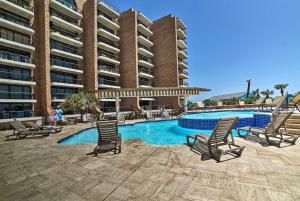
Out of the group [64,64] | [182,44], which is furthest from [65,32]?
[182,44]

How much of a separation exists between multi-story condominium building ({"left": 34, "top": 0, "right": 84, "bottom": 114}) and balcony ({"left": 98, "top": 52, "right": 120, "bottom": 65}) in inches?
132

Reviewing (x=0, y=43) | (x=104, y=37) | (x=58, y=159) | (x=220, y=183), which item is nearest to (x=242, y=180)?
(x=220, y=183)

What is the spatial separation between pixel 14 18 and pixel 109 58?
13.5m

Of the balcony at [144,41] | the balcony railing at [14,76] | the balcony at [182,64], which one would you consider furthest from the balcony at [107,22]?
the balcony at [182,64]

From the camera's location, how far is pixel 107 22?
2961 cm

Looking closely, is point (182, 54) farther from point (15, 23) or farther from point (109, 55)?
point (15, 23)

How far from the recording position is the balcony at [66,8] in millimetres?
22734

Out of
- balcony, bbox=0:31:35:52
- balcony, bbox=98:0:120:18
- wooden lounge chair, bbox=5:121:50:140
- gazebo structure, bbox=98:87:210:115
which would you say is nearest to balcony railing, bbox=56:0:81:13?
balcony, bbox=98:0:120:18

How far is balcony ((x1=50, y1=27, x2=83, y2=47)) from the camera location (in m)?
22.5

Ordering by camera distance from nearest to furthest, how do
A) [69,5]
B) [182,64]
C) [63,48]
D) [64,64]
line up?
[64,64] < [63,48] < [69,5] < [182,64]

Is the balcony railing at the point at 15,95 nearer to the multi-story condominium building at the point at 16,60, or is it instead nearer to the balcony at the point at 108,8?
the multi-story condominium building at the point at 16,60

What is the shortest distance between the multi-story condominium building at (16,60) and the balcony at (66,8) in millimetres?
3128

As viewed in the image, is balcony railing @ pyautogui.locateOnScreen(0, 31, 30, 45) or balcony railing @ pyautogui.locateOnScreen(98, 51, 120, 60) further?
balcony railing @ pyautogui.locateOnScreen(98, 51, 120, 60)

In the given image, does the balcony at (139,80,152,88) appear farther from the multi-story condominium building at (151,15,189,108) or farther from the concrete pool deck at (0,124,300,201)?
the concrete pool deck at (0,124,300,201)
